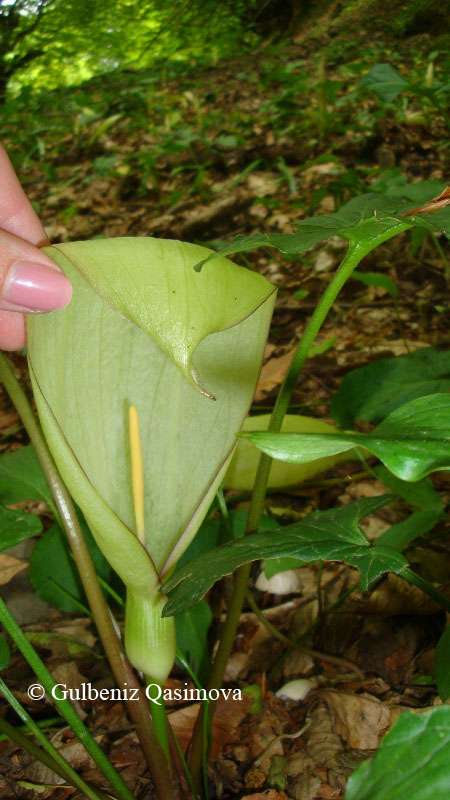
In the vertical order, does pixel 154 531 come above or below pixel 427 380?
above

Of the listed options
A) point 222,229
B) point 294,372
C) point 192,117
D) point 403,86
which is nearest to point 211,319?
point 294,372

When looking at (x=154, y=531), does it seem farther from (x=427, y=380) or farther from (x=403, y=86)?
(x=403, y=86)

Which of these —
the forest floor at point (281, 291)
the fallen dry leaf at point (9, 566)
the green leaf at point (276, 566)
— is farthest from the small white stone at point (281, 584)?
the fallen dry leaf at point (9, 566)

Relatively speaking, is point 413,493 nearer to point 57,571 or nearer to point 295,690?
point 295,690

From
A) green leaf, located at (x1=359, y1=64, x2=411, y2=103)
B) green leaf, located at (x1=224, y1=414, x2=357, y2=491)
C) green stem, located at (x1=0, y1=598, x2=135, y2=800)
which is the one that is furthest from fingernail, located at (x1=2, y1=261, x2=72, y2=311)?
green leaf, located at (x1=359, y1=64, x2=411, y2=103)

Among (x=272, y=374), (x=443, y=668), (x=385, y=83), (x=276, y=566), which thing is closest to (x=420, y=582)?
(x=443, y=668)

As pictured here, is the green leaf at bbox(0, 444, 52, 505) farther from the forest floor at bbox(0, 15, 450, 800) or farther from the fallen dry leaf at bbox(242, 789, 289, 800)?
the fallen dry leaf at bbox(242, 789, 289, 800)
